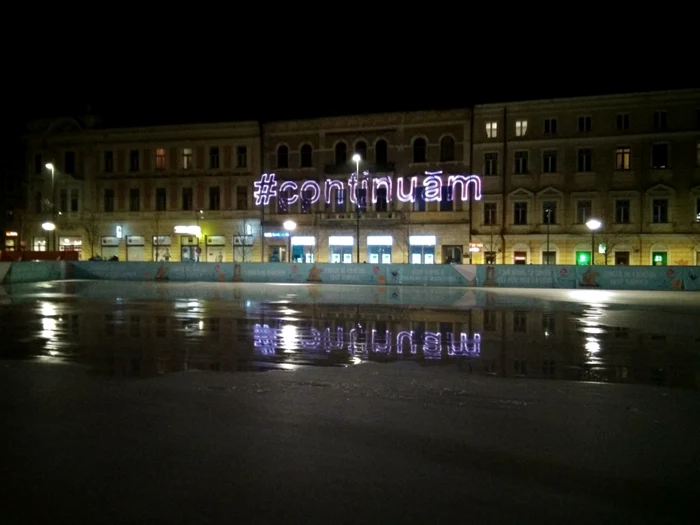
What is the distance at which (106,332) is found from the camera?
52.2ft

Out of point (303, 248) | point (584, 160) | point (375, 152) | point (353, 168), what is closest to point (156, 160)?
point (303, 248)

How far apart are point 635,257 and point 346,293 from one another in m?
26.4

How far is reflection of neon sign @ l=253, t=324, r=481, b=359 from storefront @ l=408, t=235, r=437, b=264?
112ft

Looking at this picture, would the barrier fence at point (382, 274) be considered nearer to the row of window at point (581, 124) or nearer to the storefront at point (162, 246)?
the storefront at point (162, 246)

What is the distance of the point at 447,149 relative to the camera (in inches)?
1981

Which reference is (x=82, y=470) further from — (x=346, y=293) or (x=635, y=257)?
(x=635, y=257)

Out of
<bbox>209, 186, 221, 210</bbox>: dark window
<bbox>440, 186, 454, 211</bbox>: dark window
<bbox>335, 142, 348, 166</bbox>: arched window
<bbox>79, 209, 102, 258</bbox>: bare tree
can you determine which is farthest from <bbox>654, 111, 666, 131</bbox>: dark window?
<bbox>79, 209, 102, 258</bbox>: bare tree

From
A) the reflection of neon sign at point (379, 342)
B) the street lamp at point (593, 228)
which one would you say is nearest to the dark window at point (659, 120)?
the street lamp at point (593, 228)

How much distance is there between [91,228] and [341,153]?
24.6 meters

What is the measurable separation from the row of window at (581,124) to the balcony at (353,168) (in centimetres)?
846

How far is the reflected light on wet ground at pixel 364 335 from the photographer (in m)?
11.6

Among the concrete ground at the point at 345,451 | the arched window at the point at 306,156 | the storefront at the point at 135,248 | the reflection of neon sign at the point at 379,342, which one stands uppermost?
the arched window at the point at 306,156

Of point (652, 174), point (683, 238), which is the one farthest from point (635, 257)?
point (652, 174)

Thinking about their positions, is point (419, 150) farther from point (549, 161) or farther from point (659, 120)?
point (659, 120)
